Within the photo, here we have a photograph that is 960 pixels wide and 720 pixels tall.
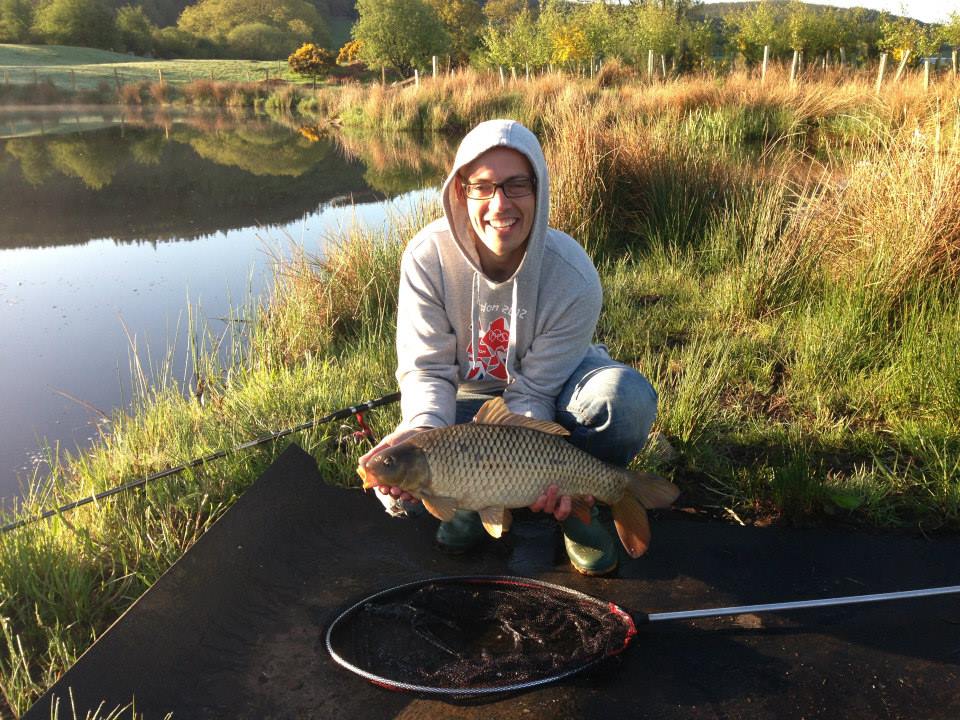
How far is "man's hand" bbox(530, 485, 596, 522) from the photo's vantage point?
1599 mm

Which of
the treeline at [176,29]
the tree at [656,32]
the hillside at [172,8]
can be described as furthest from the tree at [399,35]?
the hillside at [172,8]

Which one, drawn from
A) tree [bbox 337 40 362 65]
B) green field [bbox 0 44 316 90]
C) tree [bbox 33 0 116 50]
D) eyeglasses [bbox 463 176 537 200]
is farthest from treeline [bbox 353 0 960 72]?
eyeglasses [bbox 463 176 537 200]

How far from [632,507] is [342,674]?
718 mm

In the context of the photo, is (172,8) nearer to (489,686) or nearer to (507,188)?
(507,188)

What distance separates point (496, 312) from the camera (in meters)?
2.03

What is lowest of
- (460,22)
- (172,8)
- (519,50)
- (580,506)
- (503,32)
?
(580,506)

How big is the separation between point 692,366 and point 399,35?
121 ft

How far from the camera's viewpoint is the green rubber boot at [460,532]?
200 centimetres

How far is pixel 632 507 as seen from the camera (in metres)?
1.68

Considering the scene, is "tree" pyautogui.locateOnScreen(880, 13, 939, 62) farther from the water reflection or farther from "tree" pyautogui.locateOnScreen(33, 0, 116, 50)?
"tree" pyautogui.locateOnScreen(33, 0, 116, 50)

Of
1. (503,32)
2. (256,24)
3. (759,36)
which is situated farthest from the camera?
(256,24)

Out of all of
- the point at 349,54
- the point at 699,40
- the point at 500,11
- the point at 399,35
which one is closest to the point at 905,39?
the point at 699,40

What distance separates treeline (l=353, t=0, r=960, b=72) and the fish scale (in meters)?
22.6

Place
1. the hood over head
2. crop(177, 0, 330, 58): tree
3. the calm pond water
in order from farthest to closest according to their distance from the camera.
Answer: crop(177, 0, 330, 58): tree < the calm pond water < the hood over head
